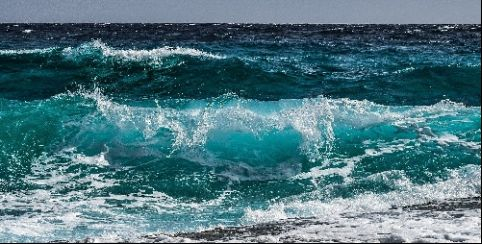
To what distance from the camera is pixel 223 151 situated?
8.39 metres

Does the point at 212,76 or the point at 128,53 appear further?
the point at 128,53

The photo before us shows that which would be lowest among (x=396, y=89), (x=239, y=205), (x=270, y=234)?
(x=270, y=234)

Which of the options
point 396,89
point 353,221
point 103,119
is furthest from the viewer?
point 396,89

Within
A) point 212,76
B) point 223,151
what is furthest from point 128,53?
point 223,151

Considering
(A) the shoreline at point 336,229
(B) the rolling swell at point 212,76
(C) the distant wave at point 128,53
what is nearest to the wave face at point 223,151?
(B) the rolling swell at point 212,76

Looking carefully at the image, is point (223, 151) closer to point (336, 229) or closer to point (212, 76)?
point (336, 229)

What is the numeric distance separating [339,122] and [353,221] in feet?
13.3

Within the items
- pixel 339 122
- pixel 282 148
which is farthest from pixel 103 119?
pixel 339 122

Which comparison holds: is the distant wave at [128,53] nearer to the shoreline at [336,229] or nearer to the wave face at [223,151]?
the wave face at [223,151]

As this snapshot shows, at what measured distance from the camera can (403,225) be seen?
14.3 ft

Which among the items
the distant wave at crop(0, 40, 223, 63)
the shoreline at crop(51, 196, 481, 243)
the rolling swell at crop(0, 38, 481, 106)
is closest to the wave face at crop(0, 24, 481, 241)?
the rolling swell at crop(0, 38, 481, 106)

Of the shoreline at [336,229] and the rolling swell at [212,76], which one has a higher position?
the rolling swell at [212,76]

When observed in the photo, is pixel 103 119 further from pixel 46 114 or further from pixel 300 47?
pixel 300 47

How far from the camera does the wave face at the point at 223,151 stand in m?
5.60
